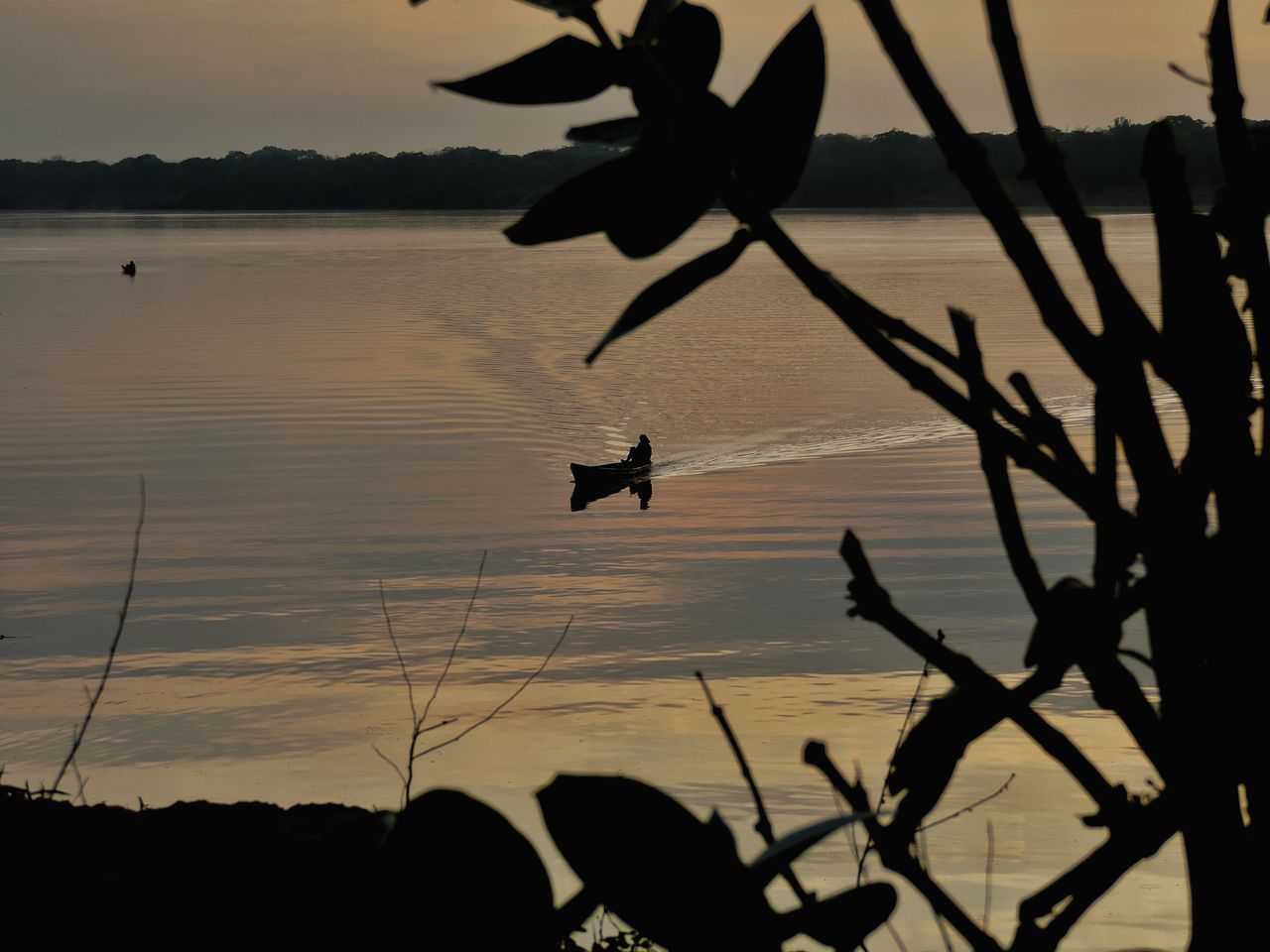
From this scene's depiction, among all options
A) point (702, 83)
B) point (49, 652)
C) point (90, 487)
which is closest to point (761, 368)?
point (90, 487)

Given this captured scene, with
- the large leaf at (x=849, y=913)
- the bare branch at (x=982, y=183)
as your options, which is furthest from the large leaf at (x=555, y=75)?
the large leaf at (x=849, y=913)

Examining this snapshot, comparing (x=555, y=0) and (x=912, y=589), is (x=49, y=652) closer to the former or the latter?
(x=912, y=589)

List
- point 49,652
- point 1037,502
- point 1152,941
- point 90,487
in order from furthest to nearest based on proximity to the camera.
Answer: point 90,487, point 1037,502, point 49,652, point 1152,941

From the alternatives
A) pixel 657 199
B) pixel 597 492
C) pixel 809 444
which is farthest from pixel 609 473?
pixel 657 199

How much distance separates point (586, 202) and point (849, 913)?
13.3 inches

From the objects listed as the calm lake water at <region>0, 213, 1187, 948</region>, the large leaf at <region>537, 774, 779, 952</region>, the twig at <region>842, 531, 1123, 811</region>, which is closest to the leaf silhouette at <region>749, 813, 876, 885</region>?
the large leaf at <region>537, 774, 779, 952</region>

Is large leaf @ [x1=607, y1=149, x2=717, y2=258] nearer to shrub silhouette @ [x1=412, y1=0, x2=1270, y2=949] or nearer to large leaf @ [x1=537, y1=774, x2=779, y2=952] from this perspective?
shrub silhouette @ [x1=412, y1=0, x2=1270, y2=949]

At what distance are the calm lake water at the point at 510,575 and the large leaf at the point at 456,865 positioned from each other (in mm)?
6179

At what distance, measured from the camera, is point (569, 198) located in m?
0.69

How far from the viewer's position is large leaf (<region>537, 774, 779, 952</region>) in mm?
652

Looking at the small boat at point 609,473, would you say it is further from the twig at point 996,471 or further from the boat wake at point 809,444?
the twig at point 996,471

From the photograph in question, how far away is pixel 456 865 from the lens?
63 cm

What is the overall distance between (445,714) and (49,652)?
4.79 meters

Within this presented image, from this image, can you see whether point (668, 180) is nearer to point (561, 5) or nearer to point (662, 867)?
point (561, 5)
